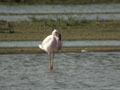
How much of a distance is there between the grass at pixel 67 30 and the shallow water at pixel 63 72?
3.38m

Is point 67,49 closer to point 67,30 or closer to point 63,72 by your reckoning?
point 63,72

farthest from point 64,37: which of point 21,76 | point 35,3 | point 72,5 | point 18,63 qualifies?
point 35,3

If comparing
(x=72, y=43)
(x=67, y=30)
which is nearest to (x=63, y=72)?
(x=72, y=43)

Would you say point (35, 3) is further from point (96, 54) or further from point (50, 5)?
point (96, 54)

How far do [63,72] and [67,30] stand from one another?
336 inches

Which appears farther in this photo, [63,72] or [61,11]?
[61,11]

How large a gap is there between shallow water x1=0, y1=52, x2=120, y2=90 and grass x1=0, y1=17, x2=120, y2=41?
3.38 metres

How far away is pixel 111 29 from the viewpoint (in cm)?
2352

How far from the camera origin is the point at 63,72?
1495 centimetres

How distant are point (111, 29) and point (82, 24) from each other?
203cm

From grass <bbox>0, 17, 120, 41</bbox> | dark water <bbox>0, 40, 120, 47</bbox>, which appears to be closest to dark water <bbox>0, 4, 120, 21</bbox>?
grass <bbox>0, 17, 120, 41</bbox>

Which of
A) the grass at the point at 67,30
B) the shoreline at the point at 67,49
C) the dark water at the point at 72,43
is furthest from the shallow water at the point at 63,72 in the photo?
the grass at the point at 67,30

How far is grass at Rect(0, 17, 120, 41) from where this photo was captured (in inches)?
838

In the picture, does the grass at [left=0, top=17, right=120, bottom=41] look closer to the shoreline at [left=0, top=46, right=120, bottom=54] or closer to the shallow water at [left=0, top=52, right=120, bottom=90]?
the shoreline at [left=0, top=46, right=120, bottom=54]
